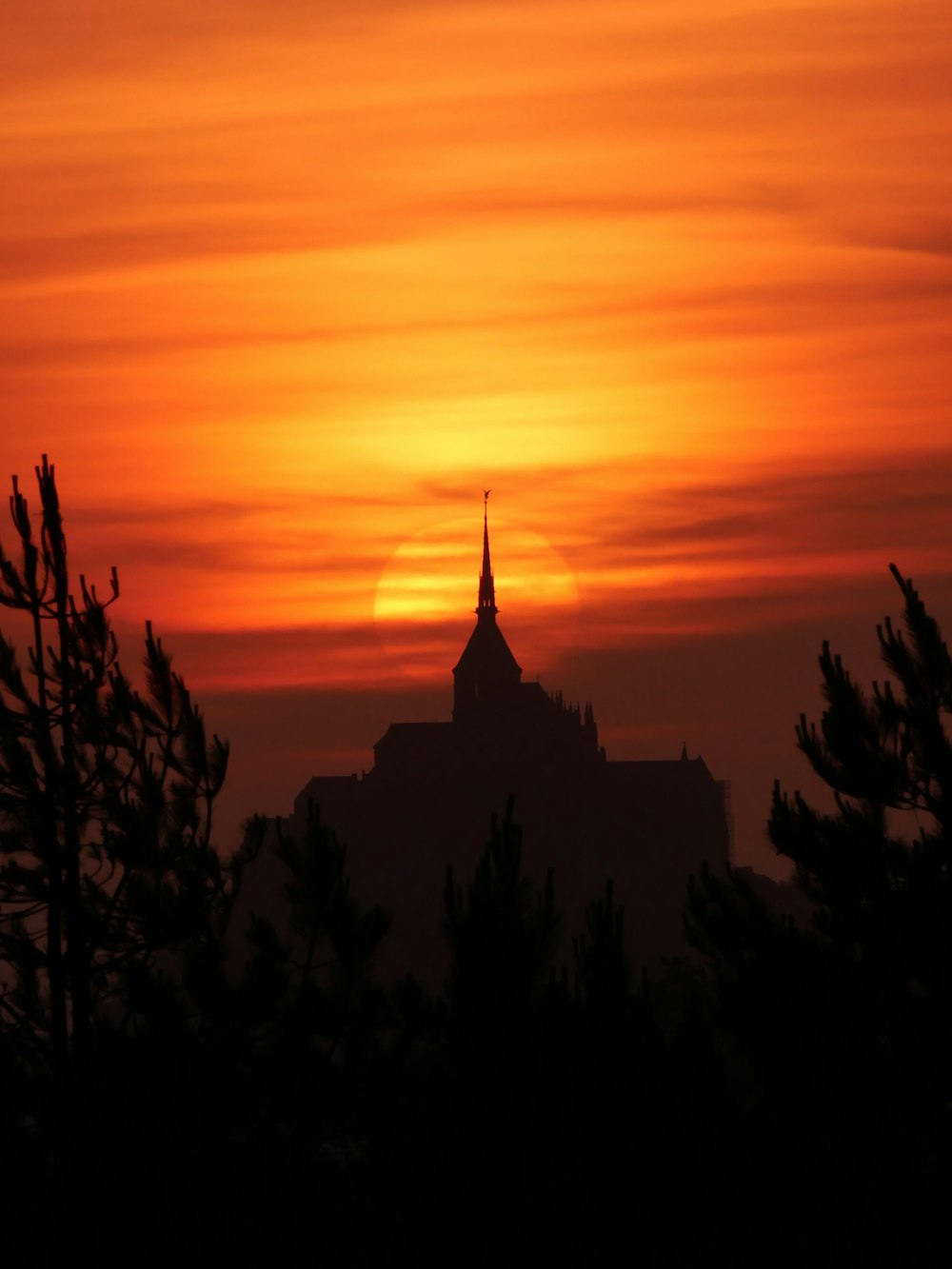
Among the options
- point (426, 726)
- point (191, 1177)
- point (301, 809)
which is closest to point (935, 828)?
point (191, 1177)

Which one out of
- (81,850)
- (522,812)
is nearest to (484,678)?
(522,812)

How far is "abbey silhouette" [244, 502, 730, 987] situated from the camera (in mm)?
179250

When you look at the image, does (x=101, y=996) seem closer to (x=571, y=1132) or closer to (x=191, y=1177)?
(x=191, y=1177)

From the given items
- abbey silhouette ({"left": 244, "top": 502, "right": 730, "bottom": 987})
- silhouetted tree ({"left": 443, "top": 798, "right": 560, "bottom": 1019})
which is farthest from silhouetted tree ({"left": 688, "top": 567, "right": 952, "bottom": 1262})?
abbey silhouette ({"left": 244, "top": 502, "right": 730, "bottom": 987})

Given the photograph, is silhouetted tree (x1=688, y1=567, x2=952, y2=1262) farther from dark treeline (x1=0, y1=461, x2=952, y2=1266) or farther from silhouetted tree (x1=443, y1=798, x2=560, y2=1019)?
silhouetted tree (x1=443, y1=798, x2=560, y2=1019)

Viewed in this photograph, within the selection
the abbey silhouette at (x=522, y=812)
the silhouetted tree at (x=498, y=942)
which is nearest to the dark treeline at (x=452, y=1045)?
the silhouetted tree at (x=498, y=942)

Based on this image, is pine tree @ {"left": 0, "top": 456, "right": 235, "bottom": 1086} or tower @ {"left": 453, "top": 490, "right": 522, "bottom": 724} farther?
tower @ {"left": 453, "top": 490, "right": 522, "bottom": 724}

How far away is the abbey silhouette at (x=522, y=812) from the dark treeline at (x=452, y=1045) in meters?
154

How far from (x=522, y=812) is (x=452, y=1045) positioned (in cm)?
16585

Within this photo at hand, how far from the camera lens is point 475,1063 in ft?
66.6

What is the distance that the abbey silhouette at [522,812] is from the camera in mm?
179250

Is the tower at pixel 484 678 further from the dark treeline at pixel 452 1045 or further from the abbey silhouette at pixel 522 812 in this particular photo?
the dark treeline at pixel 452 1045

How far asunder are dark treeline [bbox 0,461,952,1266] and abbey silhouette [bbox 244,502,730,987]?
154 m

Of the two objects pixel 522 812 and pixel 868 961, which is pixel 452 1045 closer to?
pixel 868 961
